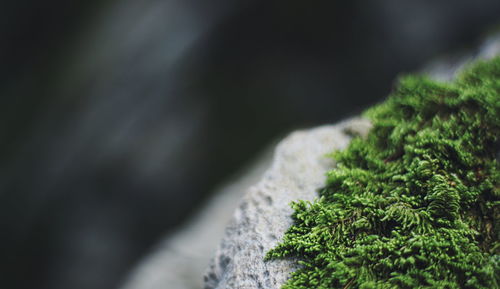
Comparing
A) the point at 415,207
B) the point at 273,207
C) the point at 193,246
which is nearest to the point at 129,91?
the point at 193,246

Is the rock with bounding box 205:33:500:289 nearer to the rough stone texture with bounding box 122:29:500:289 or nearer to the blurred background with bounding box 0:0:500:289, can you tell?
the rough stone texture with bounding box 122:29:500:289

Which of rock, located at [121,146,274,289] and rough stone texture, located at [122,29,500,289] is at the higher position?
rock, located at [121,146,274,289]

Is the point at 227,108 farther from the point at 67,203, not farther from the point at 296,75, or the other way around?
the point at 67,203

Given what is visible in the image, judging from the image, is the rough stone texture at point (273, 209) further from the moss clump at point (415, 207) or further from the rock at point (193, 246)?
the rock at point (193, 246)

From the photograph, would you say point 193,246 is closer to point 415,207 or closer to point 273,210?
point 273,210

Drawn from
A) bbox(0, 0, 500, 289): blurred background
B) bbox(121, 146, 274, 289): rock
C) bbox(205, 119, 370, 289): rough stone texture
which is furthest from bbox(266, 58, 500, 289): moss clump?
bbox(0, 0, 500, 289): blurred background

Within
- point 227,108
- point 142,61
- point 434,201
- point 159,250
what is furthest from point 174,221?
point 434,201

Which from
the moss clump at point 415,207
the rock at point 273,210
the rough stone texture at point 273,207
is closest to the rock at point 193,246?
the rough stone texture at point 273,207
